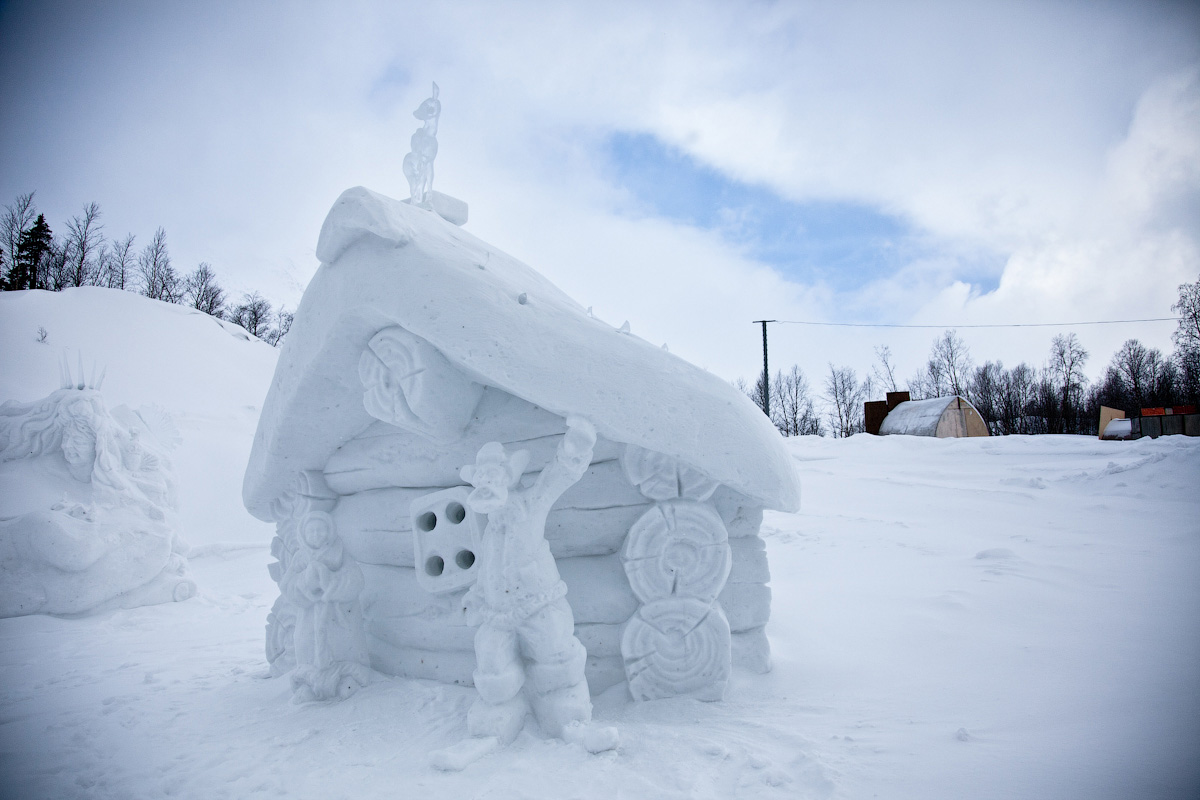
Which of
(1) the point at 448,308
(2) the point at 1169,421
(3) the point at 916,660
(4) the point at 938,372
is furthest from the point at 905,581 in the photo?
(4) the point at 938,372

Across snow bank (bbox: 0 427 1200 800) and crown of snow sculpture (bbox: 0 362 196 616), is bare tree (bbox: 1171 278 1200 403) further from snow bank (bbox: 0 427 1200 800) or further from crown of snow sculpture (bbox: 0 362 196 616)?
crown of snow sculpture (bbox: 0 362 196 616)

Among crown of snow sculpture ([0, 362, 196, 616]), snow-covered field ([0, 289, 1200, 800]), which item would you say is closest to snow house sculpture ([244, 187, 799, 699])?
snow-covered field ([0, 289, 1200, 800])

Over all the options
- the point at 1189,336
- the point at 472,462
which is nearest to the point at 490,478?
the point at 472,462

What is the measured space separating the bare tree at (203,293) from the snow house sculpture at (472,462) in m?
27.1

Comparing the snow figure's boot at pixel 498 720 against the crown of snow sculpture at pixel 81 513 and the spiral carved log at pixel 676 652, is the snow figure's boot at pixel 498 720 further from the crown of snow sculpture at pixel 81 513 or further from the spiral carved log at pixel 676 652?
the crown of snow sculpture at pixel 81 513

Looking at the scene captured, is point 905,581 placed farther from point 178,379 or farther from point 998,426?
point 998,426

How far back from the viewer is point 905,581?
4426 millimetres

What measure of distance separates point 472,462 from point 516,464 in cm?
44

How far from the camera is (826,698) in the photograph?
2.57m

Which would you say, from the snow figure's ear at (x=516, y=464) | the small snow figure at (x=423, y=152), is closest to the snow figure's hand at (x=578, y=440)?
the snow figure's ear at (x=516, y=464)

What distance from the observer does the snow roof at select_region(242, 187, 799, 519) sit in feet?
7.59

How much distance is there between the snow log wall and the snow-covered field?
15cm

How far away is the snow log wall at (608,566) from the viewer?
2580mm

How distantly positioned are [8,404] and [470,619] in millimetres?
6308
